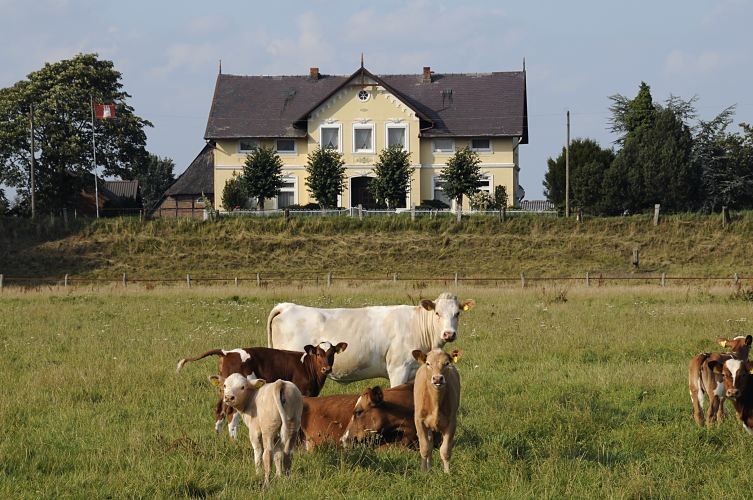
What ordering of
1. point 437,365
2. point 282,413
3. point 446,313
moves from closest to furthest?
1. point 282,413
2. point 437,365
3. point 446,313

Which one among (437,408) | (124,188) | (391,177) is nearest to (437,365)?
(437,408)

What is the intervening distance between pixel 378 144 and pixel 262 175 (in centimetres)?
858

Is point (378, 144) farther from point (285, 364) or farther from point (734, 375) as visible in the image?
point (734, 375)

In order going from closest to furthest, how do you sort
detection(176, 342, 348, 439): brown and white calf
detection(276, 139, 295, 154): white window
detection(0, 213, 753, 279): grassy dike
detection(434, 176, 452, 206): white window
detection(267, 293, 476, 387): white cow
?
1. detection(176, 342, 348, 439): brown and white calf
2. detection(267, 293, 476, 387): white cow
3. detection(0, 213, 753, 279): grassy dike
4. detection(434, 176, 452, 206): white window
5. detection(276, 139, 295, 154): white window

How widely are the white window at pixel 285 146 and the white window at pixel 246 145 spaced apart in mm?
1469

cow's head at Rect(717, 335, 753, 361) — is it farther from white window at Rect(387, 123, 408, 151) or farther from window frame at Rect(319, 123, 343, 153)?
window frame at Rect(319, 123, 343, 153)

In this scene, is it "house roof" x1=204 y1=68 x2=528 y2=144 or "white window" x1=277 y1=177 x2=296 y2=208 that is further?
"white window" x1=277 y1=177 x2=296 y2=208

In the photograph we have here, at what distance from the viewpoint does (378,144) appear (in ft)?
204

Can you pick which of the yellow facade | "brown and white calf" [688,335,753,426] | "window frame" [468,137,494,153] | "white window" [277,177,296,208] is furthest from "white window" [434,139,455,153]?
"brown and white calf" [688,335,753,426]

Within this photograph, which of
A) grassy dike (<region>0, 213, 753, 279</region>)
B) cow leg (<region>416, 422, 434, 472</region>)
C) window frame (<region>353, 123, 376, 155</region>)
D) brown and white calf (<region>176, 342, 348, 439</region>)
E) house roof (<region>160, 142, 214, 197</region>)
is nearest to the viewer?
cow leg (<region>416, 422, 434, 472</region>)

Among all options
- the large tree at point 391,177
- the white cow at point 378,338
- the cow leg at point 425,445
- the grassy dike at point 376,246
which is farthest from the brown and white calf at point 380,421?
the large tree at point 391,177

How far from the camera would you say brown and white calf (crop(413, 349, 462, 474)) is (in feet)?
31.0

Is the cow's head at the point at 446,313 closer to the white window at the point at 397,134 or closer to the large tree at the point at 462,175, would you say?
the large tree at the point at 462,175

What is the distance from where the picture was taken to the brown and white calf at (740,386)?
10914mm
